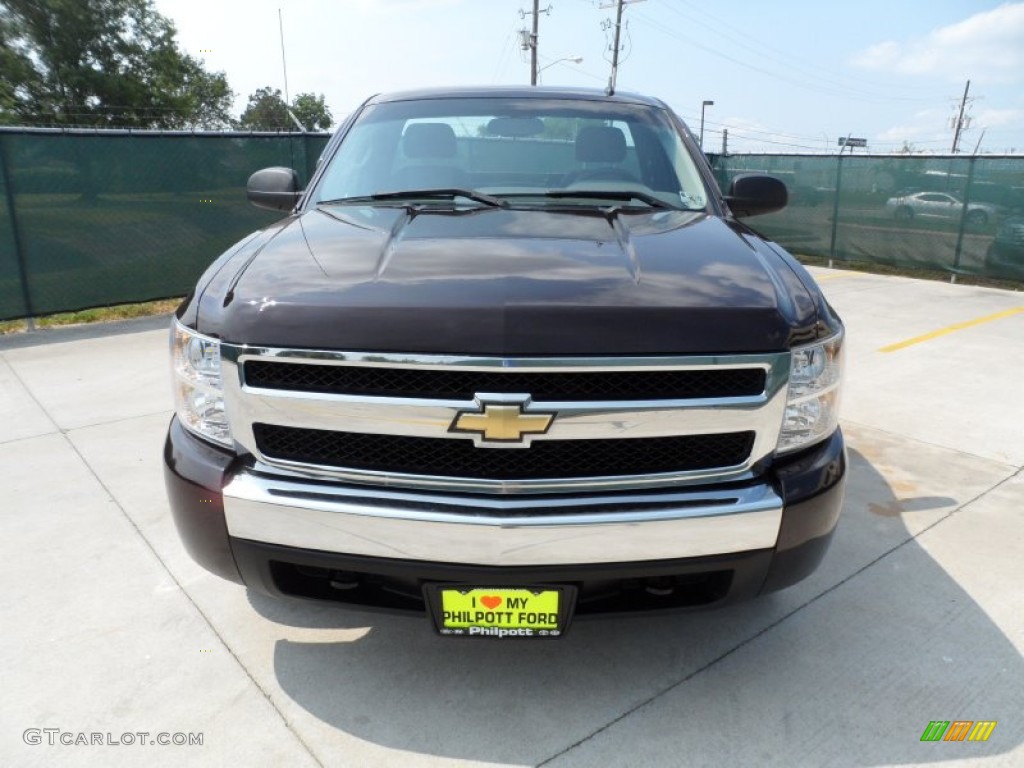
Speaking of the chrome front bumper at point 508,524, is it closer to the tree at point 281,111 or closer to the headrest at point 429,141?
the headrest at point 429,141

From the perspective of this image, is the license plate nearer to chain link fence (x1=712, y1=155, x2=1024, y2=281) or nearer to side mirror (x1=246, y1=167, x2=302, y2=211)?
side mirror (x1=246, y1=167, x2=302, y2=211)

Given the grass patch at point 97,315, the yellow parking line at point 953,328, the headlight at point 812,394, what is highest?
the headlight at point 812,394

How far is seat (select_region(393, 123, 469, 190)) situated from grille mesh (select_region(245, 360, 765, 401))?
1384mm

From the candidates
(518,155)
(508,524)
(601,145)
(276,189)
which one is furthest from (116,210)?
(508,524)

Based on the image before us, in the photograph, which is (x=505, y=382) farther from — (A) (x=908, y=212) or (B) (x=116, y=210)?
(A) (x=908, y=212)

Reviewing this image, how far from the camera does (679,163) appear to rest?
10.7ft

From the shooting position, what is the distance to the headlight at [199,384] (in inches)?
79.5

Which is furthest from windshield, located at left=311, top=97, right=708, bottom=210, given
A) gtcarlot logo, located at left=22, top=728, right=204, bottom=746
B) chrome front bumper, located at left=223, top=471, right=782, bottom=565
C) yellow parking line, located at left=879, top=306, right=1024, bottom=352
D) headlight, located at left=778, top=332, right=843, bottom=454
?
yellow parking line, located at left=879, top=306, right=1024, bottom=352

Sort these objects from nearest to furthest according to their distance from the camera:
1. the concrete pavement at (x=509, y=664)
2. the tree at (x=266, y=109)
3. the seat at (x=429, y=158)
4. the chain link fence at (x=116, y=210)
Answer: the concrete pavement at (x=509, y=664) < the seat at (x=429, y=158) < the chain link fence at (x=116, y=210) < the tree at (x=266, y=109)

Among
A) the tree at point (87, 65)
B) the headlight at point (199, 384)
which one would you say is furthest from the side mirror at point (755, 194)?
the tree at point (87, 65)

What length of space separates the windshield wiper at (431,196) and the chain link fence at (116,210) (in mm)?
5884

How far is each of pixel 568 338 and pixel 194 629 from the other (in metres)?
1.78

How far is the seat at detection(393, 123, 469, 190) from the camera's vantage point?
3.10 metres

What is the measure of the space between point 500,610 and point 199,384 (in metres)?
1.05
